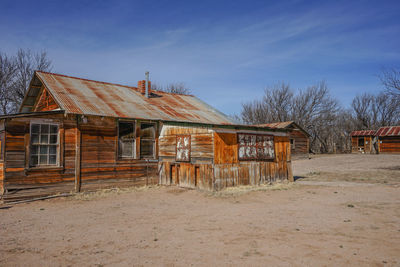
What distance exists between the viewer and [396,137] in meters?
33.0

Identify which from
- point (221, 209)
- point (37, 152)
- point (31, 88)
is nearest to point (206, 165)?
point (221, 209)

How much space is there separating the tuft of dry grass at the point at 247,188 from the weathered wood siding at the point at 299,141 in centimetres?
1696

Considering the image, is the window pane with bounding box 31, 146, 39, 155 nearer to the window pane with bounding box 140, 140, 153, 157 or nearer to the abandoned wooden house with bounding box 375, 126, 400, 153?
the window pane with bounding box 140, 140, 153, 157

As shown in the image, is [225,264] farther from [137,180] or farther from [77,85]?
[77,85]

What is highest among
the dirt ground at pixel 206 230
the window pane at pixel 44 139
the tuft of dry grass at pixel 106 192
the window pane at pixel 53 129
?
the window pane at pixel 53 129

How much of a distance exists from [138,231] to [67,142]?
6.47 m

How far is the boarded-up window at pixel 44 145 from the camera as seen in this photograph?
35.2ft

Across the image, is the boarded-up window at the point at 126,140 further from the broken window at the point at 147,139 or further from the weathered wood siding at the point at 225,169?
the weathered wood siding at the point at 225,169

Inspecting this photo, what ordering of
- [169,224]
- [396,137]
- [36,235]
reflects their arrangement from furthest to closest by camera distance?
[396,137], [169,224], [36,235]

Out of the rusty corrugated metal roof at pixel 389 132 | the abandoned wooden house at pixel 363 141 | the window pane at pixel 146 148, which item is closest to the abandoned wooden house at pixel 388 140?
the rusty corrugated metal roof at pixel 389 132

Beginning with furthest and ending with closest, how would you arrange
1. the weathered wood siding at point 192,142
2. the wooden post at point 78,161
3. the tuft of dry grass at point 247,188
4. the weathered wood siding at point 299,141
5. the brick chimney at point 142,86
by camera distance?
the weathered wood siding at point 299,141, the brick chimney at point 142,86, the weathered wood siding at point 192,142, the wooden post at point 78,161, the tuft of dry grass at point 247,188

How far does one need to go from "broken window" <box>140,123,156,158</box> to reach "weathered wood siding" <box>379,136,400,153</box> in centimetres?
3036

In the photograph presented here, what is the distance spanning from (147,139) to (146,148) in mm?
426

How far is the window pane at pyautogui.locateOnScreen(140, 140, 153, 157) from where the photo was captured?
45.3 feet
